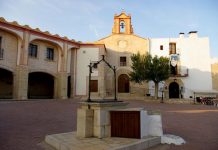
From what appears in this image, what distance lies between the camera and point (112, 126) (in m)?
6.22

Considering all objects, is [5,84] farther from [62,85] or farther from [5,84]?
[62,85]

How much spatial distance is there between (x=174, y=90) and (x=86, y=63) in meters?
13.4

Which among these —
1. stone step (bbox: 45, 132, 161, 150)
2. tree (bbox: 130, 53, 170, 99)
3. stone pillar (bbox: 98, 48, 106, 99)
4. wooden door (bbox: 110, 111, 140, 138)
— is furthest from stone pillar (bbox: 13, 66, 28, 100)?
wooden door (bbox: 110, 111, 140, 138)

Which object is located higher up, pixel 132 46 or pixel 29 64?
pixel 132 46

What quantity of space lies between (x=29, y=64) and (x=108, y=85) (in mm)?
11316

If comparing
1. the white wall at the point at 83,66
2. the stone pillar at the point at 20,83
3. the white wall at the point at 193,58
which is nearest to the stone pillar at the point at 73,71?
the white wall at the point at 83,66

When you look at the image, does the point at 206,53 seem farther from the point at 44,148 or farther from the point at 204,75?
the point at 44,148

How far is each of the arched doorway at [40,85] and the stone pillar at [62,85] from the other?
2151 millimetres

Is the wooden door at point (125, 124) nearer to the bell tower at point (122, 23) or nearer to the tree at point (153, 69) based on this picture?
the tree at point (153, 69)

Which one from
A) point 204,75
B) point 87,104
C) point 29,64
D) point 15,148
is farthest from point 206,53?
point 15,148

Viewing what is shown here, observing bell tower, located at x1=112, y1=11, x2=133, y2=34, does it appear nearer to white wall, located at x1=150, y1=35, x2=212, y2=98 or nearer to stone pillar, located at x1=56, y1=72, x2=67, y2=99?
white wall, located at x1=150, y1=35, x2=212, y2=98

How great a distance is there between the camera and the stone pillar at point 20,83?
19.6 meters

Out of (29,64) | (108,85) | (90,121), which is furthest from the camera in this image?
(108,85)

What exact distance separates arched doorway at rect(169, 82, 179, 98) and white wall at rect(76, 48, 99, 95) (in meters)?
11.4
